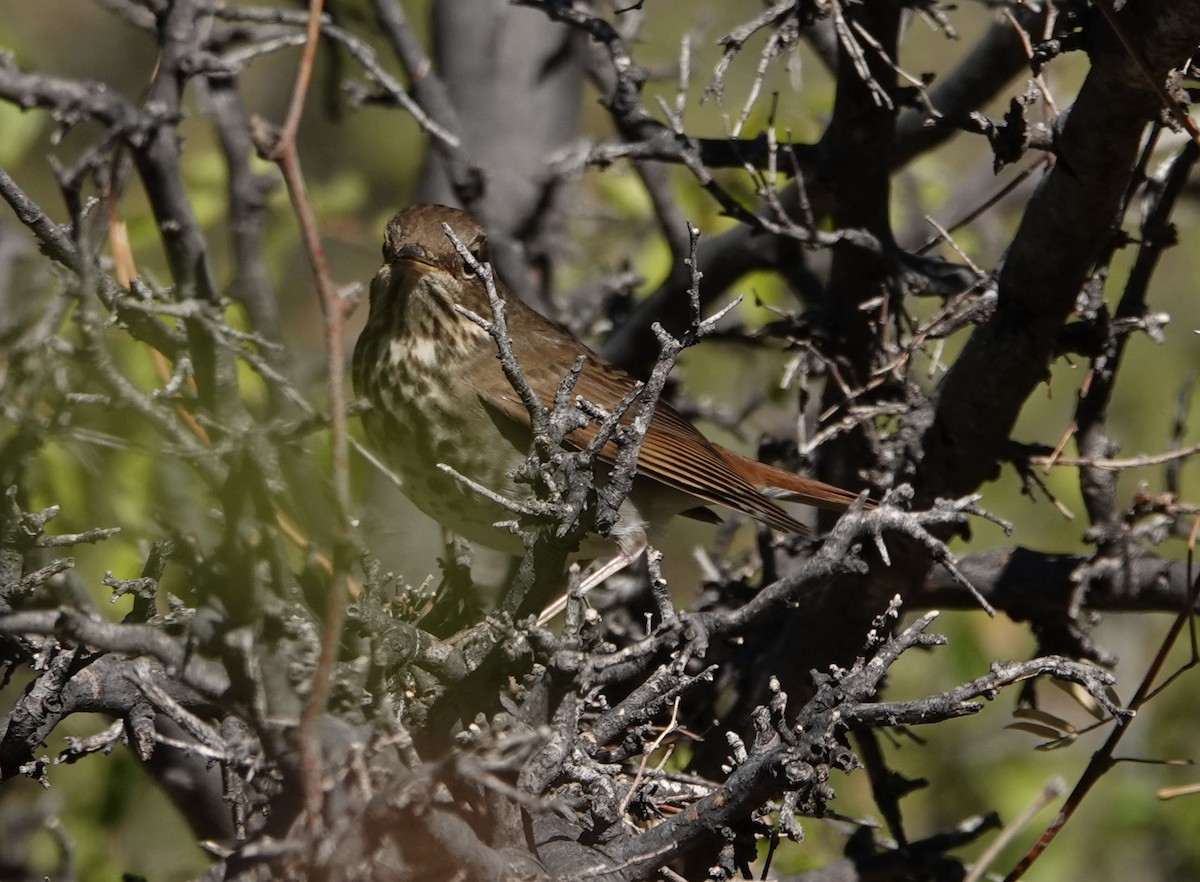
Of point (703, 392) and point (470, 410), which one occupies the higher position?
point (470, 410)

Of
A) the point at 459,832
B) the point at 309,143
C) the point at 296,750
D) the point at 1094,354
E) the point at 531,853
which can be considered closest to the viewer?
the point at 296,750

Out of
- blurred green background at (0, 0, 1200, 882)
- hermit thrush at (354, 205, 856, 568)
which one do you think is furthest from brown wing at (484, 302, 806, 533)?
blurred green background at (0, 0, 1200, 882)

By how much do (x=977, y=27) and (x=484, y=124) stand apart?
4.14m

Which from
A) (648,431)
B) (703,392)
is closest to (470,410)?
(648,431)

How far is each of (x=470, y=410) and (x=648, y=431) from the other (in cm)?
47

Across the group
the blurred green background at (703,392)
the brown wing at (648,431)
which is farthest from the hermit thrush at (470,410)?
the blurred green background at (703,392)

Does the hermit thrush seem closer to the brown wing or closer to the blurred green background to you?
the brown wing

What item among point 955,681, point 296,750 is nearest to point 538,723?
point 296,750

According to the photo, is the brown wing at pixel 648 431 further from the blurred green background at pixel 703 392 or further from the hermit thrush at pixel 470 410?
the blurred green background at pixel 703 392

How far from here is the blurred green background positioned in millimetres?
3426

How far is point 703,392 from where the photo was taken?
6672 millimetres

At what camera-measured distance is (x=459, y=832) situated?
5.99ft

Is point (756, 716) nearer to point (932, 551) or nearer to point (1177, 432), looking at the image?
point (932, 551)

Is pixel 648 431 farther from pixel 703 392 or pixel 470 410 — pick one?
pixel 703 392
